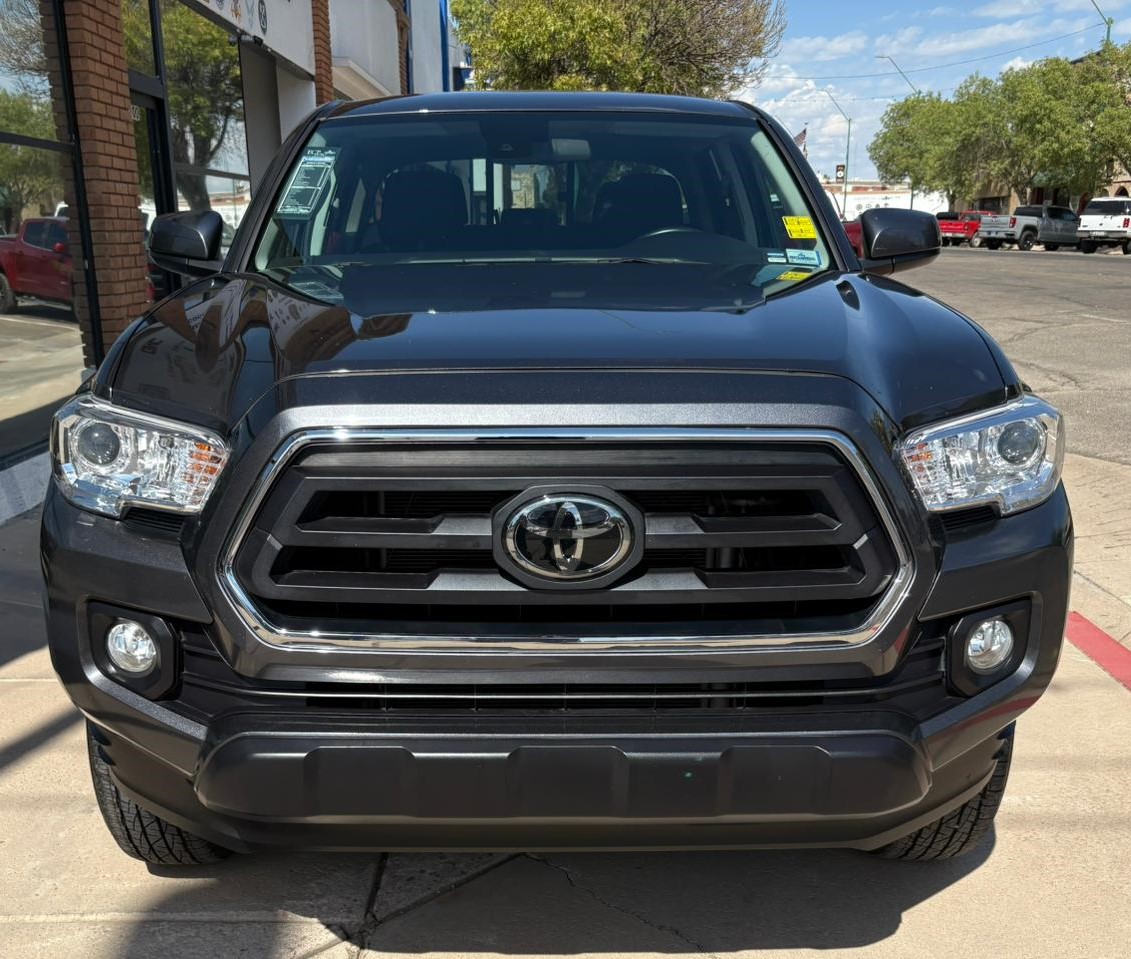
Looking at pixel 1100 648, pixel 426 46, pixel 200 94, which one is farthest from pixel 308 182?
pixel 426 46

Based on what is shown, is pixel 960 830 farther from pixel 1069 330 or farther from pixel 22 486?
pixel 1069 330

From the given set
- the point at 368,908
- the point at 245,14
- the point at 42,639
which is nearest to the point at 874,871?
the point at 368,908

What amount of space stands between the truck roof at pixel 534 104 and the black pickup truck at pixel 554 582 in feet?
5.39

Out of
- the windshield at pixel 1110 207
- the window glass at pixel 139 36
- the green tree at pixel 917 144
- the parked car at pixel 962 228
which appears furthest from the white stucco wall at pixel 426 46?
the green tree at pixel 917 144

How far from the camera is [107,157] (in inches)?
283

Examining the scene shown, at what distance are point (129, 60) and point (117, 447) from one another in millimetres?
6981

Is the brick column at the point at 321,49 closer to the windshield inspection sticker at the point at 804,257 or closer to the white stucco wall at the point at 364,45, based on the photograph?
the white stucco wall at the point at 364,45

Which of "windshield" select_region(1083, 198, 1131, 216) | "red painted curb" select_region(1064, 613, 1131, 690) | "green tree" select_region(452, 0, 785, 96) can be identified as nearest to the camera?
"red painted curb" select_region(1064, 613, 1131, 690)

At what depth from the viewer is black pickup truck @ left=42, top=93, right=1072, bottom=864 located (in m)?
1.90

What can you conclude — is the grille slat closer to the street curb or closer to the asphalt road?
the street curb

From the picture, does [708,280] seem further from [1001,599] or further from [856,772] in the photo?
[856,772]

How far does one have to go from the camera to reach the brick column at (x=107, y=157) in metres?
6.89

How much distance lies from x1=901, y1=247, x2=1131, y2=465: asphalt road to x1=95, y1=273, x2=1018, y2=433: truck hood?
4975mm

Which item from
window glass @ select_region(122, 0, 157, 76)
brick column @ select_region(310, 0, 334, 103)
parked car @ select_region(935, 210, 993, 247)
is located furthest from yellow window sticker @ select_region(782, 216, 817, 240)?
parked car @ select_region(935, 210, 993, 247)
